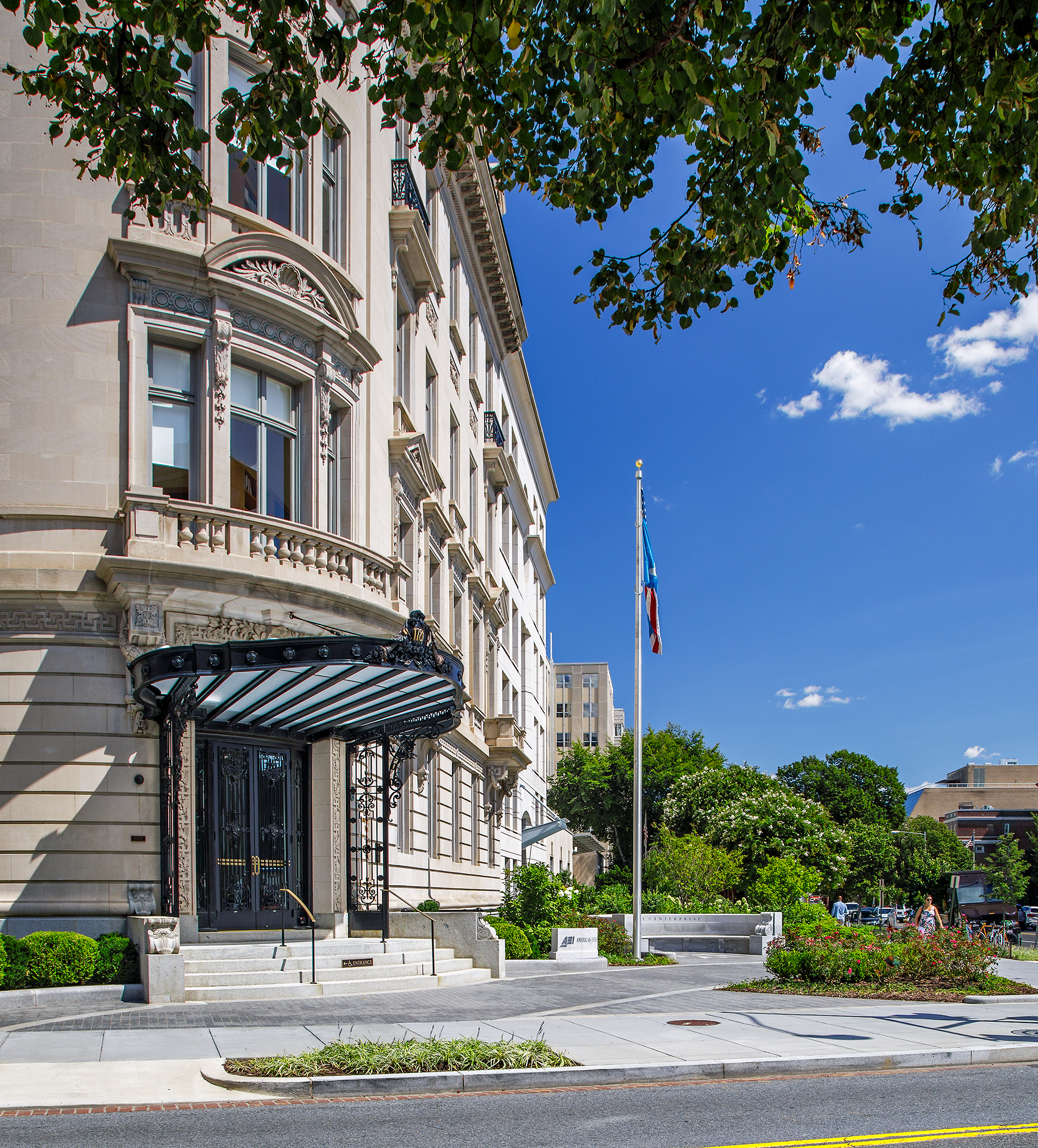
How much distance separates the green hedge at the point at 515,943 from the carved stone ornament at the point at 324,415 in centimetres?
1209

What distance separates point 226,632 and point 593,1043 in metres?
10.4

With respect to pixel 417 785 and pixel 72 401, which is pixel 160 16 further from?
pixel 417 785

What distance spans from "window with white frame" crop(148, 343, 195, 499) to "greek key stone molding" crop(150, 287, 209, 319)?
2.35ft

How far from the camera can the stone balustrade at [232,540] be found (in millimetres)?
18984

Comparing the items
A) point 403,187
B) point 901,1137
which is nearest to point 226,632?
point 403,187

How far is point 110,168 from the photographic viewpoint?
10109 mm

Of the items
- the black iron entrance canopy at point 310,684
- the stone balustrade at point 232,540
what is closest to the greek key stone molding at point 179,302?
the stone balustrade at point 232,540

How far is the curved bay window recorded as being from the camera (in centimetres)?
2130

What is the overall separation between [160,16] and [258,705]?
1365cm

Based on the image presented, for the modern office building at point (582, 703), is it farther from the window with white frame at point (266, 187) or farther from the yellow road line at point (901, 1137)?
the yellow road line at point (901, 1137)

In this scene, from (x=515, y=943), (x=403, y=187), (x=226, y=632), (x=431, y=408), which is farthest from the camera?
(x=431, y=408)

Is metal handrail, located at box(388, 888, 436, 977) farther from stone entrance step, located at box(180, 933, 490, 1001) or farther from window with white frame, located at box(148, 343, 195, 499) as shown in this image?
window with white frame, located at box(148, 343, 195, 499)

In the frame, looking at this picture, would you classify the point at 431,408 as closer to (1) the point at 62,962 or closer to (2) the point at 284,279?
(2) the point at 284,279

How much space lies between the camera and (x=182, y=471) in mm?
20469
